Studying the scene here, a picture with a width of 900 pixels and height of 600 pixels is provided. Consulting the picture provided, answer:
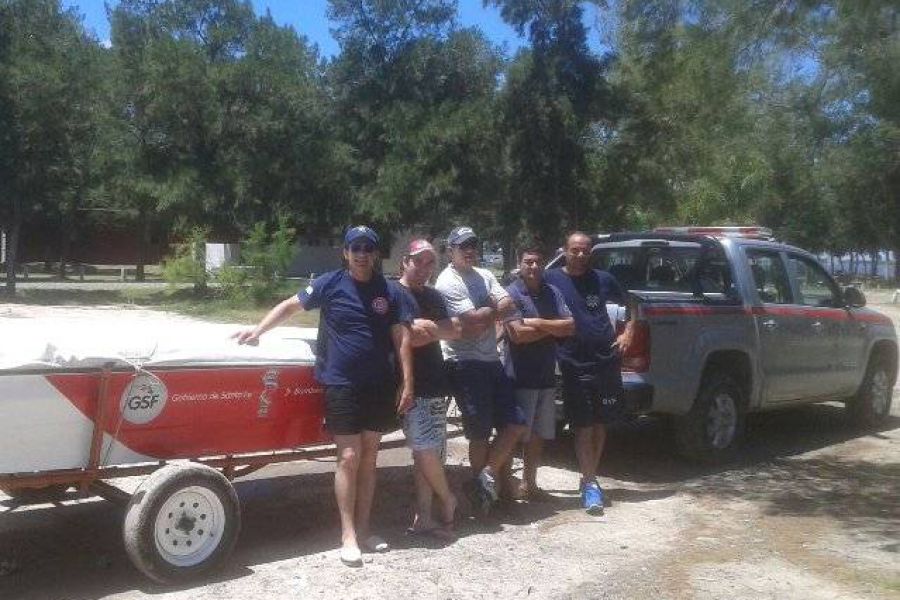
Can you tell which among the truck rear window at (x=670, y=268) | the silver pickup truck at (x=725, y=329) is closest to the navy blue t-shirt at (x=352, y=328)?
the silver pickup truck at (x=725, y=329)

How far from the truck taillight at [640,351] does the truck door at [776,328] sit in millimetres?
1393

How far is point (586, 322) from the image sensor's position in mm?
7023

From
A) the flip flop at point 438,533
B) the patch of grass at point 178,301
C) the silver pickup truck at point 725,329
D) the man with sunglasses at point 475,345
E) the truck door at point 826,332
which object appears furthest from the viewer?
the patch of grass at point 178,301

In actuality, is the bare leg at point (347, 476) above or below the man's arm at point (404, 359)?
below

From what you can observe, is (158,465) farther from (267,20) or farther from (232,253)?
(267,20)

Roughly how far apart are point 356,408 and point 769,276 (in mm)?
4689

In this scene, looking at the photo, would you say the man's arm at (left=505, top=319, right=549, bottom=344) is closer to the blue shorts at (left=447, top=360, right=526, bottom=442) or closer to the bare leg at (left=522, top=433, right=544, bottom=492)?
the blue shorts at (left=447, top=360, right=526, bottom=442)

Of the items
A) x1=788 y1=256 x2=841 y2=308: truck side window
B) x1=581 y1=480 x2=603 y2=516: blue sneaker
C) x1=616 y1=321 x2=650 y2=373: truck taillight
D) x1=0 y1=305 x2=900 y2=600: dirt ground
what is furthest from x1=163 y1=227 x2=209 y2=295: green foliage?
x1=581 y1=480 x2=603 y2=516: blue sneaker

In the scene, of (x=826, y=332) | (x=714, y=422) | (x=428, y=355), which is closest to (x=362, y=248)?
(x=428, y=355)

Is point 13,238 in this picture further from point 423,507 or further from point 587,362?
point 423,507

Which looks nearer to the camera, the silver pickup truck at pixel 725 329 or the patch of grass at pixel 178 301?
the silver pickup truck at pixel 725 329

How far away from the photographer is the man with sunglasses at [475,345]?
6402mm

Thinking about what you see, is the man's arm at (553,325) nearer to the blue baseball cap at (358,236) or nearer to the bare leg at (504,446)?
the bare leg at (504,446)

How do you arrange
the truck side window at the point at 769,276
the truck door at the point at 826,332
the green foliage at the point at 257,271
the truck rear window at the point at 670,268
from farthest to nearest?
1. the green foliage at the point at 257,271
2. the truck door at the point at 826,332
3. the truck side window at the point at 769,276
4. the truck rear window at the point at 670,268
